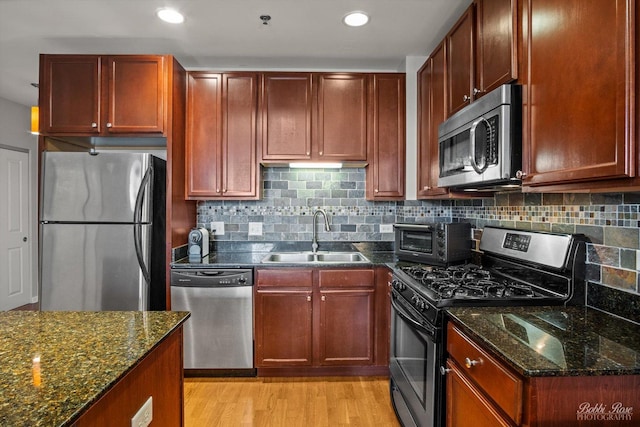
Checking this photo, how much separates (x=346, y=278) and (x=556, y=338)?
62.4 inches

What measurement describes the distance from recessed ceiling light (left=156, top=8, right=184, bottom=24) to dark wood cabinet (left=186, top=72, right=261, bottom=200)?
552 mm

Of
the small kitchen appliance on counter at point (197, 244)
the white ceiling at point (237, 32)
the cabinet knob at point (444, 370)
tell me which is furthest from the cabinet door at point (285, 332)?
the white ceiling at point (237, 32)

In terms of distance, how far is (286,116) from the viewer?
2.87 metres

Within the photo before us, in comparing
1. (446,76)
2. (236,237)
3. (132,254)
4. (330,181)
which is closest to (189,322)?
(132,254)

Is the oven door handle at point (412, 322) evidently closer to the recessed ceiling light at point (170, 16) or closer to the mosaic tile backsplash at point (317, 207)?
the mosaic tile backsplash at point (317, 207)

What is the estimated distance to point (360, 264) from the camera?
103 inches

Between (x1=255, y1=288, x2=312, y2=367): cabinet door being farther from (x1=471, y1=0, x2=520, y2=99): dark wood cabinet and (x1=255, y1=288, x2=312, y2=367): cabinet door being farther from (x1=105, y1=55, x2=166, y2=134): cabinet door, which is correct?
(x1=471, y1=0, x2=520, y2=99): dark wood cabinet

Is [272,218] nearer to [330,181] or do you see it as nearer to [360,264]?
[330,181]

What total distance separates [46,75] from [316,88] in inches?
78.1

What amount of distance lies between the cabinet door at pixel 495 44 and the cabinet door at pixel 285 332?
5.79ft

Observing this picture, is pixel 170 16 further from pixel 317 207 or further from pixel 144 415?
pixel 144 415

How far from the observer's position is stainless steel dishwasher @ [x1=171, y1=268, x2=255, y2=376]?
8.46ft

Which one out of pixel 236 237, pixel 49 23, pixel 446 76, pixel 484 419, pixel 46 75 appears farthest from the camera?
pixel 236 237

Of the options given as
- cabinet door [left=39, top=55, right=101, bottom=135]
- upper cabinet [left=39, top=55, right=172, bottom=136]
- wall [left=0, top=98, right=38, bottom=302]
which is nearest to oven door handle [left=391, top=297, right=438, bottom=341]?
upper cabinet [left=39, top=55, right=172, bottom=136]
